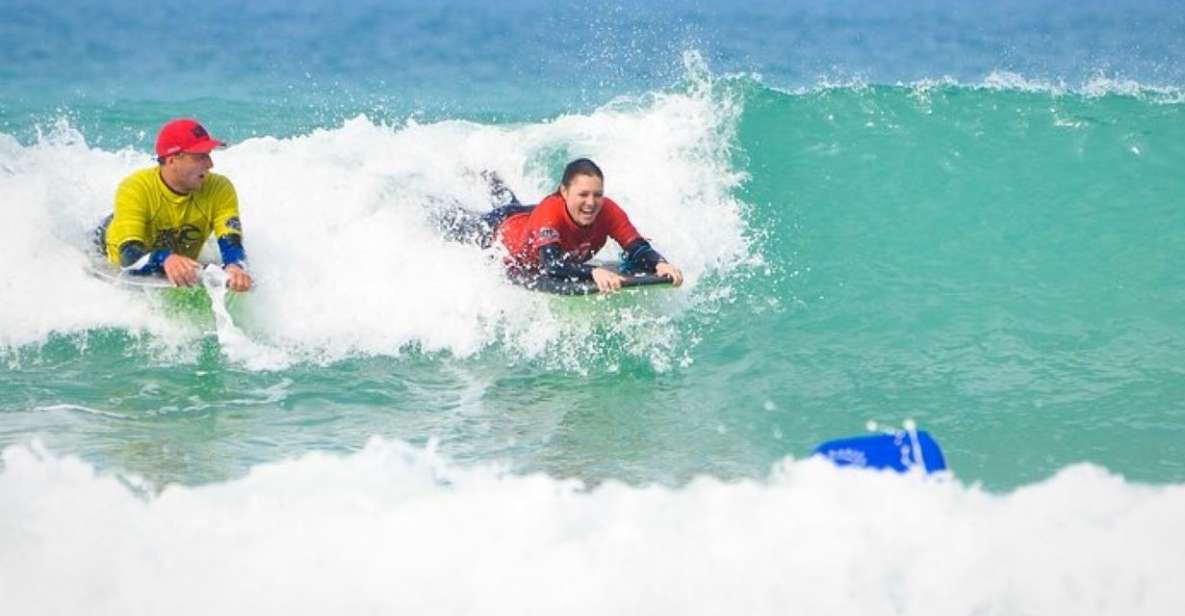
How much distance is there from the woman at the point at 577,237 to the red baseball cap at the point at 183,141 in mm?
1966

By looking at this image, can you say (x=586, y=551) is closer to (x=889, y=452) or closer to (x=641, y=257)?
(x=889, y=452)

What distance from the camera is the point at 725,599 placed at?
4.67 metres

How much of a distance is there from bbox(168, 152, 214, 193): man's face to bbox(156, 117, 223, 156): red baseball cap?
0.04 metres

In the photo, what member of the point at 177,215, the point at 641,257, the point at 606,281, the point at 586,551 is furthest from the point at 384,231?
the point at 586,551

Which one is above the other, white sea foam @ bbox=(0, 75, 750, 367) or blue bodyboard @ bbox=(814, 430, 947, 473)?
white sea foam @ bbox=(0, 75, 750, 367)

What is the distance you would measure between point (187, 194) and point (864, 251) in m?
5.05

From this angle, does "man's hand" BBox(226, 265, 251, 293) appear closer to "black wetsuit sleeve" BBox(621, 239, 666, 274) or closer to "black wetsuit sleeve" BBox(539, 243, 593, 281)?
"black wetsuit sleeve" BBox(539, 243, 593, 281)

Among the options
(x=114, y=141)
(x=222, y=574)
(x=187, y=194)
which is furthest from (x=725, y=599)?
(x=114, y=141)

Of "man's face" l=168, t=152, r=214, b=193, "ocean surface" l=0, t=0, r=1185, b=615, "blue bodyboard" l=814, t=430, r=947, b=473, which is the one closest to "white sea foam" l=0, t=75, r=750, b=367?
"ocean surface" l=0, t=0, r=1185, b=615

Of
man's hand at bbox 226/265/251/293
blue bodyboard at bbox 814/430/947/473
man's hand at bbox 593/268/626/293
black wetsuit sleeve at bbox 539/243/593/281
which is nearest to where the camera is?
blue bodyboard at bbox 814/430/947/473

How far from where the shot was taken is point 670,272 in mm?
8555

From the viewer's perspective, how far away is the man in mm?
8375

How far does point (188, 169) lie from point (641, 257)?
281cm

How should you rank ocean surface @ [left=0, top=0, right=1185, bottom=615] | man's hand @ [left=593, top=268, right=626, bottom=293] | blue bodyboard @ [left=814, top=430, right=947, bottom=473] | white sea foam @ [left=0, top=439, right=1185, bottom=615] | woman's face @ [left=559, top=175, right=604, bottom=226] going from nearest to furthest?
blue bodyboard @ [left=814, top=430, right=947, bottom=473] < white sea foam @ [left=0, top=439, right=1185, bottom=615] < ocean surface @ [left=0, top=0, right=1185, bottom=615] < man's hand @ [left=593, top=268, right=626, bottom=293] < woman's face @ [left=559, top=175, right=604, bottom=226]
